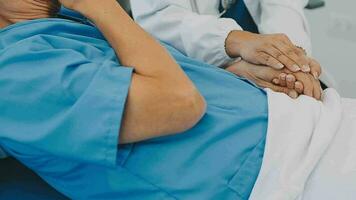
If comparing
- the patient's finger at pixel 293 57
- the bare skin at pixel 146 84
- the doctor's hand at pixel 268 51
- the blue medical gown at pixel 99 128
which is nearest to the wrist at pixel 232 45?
the doctor's hand at pixel 268 51

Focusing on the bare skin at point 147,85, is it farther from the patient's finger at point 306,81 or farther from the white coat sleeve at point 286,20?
the white coat sleeve at point 286,20

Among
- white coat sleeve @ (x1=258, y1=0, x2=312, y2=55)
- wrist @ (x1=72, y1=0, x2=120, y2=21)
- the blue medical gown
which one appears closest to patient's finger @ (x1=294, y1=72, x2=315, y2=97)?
the blue medical gown

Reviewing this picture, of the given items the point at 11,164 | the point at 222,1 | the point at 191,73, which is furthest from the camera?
the point at 222,1

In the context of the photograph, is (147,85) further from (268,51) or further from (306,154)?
(268,51)

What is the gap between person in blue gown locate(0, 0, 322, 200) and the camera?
2.92 feet

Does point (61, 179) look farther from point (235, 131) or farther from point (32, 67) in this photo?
point (235, 131)

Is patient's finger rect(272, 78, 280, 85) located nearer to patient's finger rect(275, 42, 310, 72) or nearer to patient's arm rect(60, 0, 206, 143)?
patient's finger rect(275, 42, 310, 72)

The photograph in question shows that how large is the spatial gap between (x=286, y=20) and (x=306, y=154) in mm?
679

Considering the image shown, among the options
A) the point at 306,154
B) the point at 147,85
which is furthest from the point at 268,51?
the point at 147,85

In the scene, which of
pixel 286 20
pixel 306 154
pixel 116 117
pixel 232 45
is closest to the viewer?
pixel 116 117

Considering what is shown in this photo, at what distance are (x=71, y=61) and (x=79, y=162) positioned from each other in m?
0.20

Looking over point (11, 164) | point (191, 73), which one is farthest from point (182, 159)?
point (11, 164)

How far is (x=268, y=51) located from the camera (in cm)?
131

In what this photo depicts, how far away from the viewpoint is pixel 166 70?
0.93 metres
